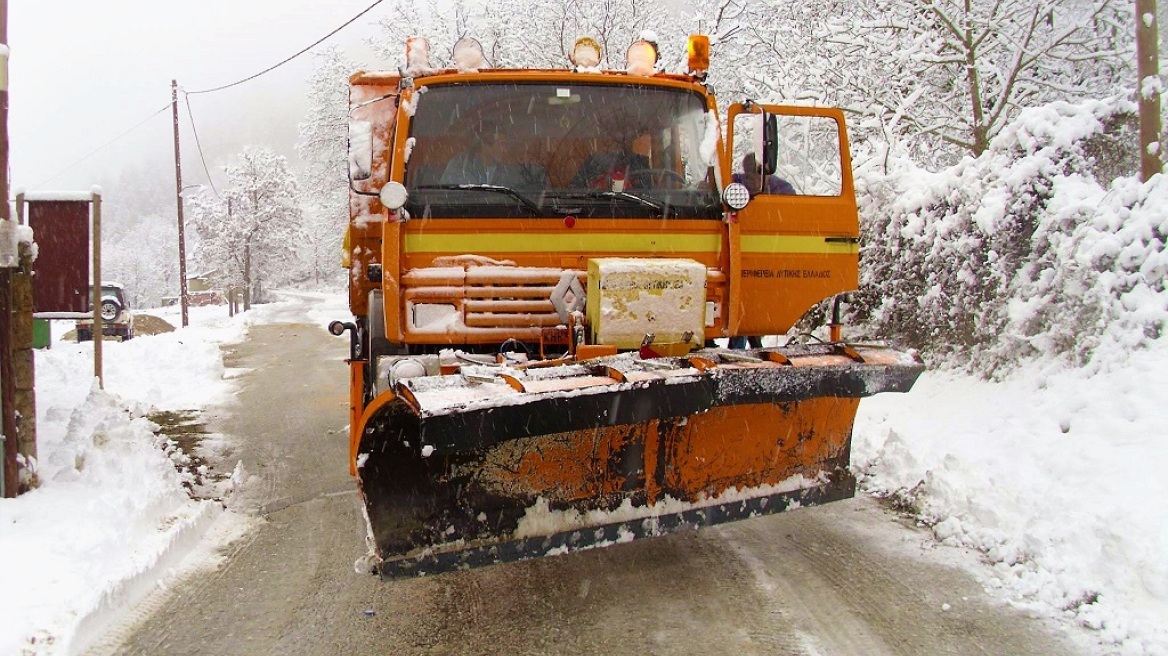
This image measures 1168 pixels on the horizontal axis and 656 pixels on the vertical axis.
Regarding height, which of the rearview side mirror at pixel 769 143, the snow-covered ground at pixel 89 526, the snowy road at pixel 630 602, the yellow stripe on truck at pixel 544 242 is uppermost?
the rearview side mirror at pixel 769 143

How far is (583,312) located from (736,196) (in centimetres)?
100

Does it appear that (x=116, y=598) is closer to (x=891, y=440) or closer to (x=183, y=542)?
(x=183, y=542)

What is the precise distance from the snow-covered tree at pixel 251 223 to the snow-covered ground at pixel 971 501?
4382 cm

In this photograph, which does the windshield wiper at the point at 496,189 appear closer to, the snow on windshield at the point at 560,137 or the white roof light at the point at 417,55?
the snow on windshield at the point at 560,137

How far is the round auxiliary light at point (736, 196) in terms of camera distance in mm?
4047

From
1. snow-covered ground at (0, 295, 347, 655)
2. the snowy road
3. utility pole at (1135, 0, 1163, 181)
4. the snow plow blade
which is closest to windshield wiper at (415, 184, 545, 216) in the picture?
the snow plow blade

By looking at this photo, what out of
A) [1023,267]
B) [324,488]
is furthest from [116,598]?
[1023,267]

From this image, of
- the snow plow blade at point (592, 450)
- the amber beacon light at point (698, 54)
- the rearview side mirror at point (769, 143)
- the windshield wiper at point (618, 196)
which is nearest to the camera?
the snow plow blade at point (592, 450)

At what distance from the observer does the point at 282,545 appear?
452 cm

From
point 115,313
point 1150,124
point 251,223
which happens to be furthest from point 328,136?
point 1150,124

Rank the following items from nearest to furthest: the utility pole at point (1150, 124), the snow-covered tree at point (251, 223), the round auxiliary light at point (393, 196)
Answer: the round auxiliary light at point (393, 196), the utility pole at point (1150, 124), the snow-covered tree at point (251, 223)

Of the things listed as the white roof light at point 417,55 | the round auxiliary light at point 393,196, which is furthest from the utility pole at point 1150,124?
the round auxiliary light at point 393,196

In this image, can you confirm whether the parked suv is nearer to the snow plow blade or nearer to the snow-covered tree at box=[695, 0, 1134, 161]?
the snow-covered tree at box=[695, 0, 1134, 161]

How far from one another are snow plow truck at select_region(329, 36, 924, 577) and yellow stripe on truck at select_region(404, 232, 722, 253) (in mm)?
10
